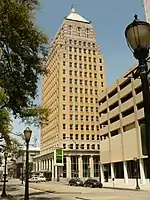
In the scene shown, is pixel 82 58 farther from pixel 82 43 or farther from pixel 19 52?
pixel 19 52

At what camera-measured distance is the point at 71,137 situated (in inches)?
4296

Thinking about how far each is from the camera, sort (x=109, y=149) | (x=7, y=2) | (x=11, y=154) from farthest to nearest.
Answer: (x=109, y=149) → (x=11, y=154) → (x=7, y=2)

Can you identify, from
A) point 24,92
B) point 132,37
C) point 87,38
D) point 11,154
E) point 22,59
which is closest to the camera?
point 132,37

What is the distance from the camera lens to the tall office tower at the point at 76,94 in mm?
108188

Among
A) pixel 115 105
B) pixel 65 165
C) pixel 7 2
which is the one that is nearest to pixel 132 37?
pixel 7 2

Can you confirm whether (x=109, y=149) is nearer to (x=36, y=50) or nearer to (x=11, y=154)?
(x=11, y=154)

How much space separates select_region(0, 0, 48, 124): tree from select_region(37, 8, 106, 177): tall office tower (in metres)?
91.7

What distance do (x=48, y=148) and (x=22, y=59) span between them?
112140 millimetres

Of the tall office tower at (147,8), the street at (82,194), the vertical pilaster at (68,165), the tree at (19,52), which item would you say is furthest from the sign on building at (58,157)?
the tall office tower at (147,8)

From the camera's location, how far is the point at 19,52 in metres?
13.2

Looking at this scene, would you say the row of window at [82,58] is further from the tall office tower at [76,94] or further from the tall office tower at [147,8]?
the tall office tower at [147,8]

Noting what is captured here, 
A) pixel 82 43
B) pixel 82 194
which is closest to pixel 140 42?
pixel 82 194

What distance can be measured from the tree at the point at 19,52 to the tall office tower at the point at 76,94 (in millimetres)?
91732

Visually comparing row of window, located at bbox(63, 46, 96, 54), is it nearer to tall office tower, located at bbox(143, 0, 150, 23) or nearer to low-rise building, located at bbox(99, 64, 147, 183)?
low-rise building, located at bbox(99, 64, 147, 183)
